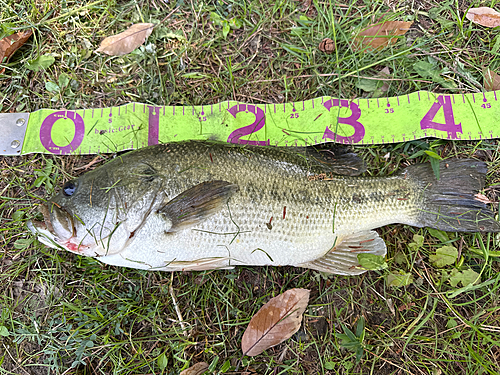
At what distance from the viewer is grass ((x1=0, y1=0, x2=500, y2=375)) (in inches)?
111

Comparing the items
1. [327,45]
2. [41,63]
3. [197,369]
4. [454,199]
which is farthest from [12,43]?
[454,199]

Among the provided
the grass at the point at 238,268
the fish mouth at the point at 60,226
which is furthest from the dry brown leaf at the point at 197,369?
the fish mouth at the point at 60,226

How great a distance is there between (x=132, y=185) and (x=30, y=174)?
5.13ft

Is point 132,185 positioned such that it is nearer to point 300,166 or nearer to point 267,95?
point 300,166

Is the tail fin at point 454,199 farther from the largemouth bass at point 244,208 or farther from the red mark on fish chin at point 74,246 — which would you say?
the red mark on fish chin at point 74,246

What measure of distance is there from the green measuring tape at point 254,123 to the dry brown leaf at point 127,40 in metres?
0.65

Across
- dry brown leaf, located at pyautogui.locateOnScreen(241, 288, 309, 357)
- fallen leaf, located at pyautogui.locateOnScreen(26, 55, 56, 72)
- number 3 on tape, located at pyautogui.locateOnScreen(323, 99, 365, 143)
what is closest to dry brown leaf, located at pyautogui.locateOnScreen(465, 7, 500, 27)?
number 3 on tape, located at pyautogui.locateOnScreen(323, 99, 365, 143)

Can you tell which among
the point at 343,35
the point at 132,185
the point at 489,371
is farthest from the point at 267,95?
the point at 489,371

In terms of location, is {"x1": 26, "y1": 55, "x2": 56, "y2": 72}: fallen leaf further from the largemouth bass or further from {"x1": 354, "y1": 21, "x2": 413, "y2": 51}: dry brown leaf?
{"x1": 354, "y1": 21, "x2": 413, "y2": 51}: dry brown leaf

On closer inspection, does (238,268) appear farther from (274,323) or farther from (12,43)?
(12,43)

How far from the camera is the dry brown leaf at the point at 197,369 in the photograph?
270 centimetres

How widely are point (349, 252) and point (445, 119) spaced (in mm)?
1708

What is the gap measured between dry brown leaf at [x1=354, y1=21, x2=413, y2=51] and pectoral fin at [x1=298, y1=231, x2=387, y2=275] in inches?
79.2

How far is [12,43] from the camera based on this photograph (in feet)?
10.6
